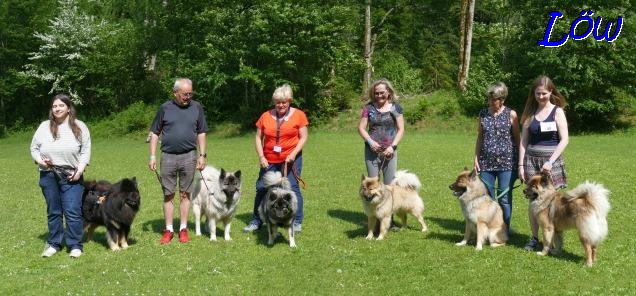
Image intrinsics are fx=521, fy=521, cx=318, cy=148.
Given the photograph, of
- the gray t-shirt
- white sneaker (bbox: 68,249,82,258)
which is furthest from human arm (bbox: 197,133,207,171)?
white sneaker (bbox: 68,249,82,258)

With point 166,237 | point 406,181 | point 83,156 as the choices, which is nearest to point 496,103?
point 406,181

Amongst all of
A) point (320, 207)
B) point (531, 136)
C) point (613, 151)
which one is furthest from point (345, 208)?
point (613, 151)

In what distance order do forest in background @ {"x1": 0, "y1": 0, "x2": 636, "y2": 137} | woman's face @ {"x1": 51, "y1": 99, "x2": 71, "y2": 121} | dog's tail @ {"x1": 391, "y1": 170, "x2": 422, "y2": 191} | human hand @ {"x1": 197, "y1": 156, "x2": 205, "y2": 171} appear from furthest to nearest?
forest in background @ {"x1": 0, "y1": 0, "x2": 636, "y2": 137} < dog's tail @ {"x1": 391, "y1": 170, "x2": 422, "y2": 191} < human hand @ {"x1": 197, "y1": 156, "x2": 205, "y2": 171} < woman's face @ {"x1": 51, "y1": 99, "x2": 71, "y2": 121}

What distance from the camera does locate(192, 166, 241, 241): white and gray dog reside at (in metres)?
6.97

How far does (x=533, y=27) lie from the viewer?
23172 millimetres

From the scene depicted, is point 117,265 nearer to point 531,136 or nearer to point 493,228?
point 493,228

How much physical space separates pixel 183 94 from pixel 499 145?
13.5 feet

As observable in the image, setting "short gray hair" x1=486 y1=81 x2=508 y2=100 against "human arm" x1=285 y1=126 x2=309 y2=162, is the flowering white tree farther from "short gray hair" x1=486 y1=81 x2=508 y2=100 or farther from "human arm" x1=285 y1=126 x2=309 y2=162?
"short gray hair" x1=486 y1=81 x2=508 y2=100

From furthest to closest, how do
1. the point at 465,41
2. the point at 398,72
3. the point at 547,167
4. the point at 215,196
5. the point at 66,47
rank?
the point at 66,47, the point at 398,72, the point at 465,41, the point at 215,196, the point at 547,167

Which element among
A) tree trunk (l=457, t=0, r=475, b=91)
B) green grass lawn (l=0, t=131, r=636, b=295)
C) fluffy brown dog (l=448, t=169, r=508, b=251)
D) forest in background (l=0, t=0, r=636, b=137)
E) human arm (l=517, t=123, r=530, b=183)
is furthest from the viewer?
tree trunk (l=457, t=0, r=475, b=91)

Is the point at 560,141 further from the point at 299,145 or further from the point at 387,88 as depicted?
the point at 299,145

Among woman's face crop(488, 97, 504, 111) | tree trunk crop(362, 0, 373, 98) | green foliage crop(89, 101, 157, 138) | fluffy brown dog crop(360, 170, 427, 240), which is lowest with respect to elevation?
green foliage crop(89, 101, 157, 138)

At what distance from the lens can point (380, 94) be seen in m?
7.14

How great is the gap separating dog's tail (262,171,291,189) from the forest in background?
708 inches
